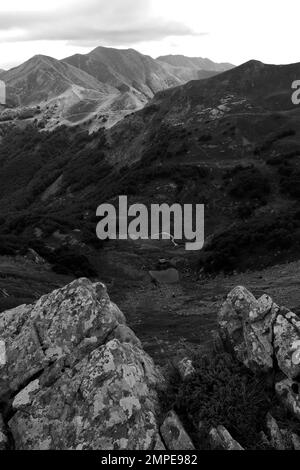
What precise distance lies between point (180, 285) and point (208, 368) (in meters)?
21.5

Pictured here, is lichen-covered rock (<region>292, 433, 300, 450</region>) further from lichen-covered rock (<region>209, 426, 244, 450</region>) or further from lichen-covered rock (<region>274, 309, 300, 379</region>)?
lichen-covered rock (<region>274, 309, 300, 379</region>)

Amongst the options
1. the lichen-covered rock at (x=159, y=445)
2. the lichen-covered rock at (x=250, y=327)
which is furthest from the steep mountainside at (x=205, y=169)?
the lichen-covered rock at (x=159, y=445)

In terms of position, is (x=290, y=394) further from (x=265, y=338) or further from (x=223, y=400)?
(x=265, y=338)

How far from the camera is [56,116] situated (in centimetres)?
16238

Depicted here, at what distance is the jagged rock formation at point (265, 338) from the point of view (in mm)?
11383

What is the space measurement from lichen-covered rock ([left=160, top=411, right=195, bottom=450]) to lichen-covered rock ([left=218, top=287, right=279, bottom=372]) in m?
2.59

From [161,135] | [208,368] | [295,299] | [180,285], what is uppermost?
[161,135]

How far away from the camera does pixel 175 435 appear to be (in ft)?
35.0

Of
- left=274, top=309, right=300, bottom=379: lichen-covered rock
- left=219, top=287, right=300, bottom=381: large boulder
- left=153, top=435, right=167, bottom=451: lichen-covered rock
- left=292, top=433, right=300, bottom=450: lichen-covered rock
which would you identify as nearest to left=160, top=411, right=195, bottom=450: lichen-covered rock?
left=153, top=435, right=167, bottom=451: lichen-covered rock

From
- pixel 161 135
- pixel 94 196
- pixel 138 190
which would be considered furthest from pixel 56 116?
pixel 138 190

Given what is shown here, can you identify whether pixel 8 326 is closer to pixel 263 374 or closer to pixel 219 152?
pixel 263 374

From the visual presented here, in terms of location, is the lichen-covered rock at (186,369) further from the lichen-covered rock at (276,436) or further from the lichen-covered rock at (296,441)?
the lichen-covered rock at (296,441)

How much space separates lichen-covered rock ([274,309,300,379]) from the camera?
11.5m

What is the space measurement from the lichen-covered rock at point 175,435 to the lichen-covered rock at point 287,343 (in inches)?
111
